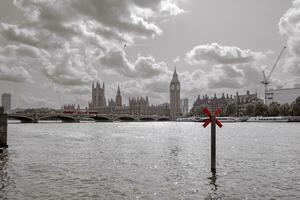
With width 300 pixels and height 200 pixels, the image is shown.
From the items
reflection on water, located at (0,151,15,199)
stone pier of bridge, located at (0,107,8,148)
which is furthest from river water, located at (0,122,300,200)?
stone pier of bridge, located at (0,107,8,148)

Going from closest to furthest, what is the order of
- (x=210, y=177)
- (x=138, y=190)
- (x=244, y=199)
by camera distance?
(x=244, y=199) → (x=138, y=190) → (x=210, y=177)

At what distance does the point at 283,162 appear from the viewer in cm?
3581

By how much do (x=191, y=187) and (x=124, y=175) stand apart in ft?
21.2

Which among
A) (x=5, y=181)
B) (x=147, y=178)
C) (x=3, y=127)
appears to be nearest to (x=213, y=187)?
(x=147, y=178)

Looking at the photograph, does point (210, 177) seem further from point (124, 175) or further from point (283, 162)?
point (283, 162)

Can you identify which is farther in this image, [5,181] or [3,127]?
[3,127]

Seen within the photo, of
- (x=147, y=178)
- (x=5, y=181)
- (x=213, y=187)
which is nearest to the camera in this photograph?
(x=213, y=187)

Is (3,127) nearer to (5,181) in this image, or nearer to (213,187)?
(5,181)

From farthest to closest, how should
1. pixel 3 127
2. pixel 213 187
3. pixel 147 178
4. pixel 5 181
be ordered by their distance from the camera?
pixel 3 127 < pixel 147 178 < pixel 5 181 < pixel 213 187

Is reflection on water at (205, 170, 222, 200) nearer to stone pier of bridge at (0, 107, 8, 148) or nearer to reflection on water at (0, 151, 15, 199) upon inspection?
reflection on water at (0, 151, 15, 199)

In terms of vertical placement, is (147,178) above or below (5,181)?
below

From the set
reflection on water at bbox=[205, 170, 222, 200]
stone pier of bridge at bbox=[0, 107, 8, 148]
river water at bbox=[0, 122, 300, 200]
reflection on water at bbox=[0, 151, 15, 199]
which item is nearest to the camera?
reflection on water at bbox=[205, 170, 222, 200]

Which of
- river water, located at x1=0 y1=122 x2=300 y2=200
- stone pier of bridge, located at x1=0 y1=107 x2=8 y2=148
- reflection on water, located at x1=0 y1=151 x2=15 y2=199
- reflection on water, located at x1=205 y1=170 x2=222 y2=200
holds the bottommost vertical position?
reflection on water, located at x1=205 y1=170 x2=222 y2=200

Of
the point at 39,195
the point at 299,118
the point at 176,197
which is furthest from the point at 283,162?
the point at 299,118
